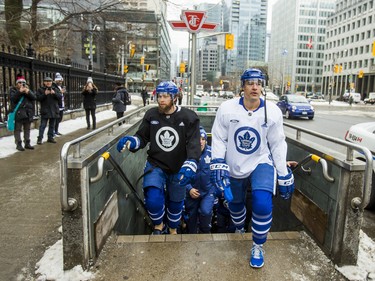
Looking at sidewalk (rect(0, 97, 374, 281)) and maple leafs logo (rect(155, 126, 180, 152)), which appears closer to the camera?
sidewalk (rect(0, 97, 374, 281))

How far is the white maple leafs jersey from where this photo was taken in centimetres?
344

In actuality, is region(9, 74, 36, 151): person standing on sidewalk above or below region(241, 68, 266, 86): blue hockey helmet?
below

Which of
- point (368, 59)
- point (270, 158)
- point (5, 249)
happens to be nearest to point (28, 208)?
point (5, 249)

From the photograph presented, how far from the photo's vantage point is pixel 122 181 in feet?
15.3

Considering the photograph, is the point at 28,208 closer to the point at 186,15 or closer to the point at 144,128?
the point at 144,128

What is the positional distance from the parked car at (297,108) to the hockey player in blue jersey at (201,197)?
59.8ft

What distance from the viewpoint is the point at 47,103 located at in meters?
9.36

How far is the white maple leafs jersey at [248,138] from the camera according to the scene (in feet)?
11.3

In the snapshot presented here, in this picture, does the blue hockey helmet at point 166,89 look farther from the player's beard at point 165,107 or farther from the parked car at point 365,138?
the parked car at point 365,138

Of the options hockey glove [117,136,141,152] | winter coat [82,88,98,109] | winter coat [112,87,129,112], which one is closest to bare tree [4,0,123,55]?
winter coat [82,88,98,109]

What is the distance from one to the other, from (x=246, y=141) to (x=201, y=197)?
222cm

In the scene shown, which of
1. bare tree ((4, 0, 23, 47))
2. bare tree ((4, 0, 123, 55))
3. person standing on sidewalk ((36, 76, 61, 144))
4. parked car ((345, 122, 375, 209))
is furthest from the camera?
bare tree ((4, 0, 123, 55))

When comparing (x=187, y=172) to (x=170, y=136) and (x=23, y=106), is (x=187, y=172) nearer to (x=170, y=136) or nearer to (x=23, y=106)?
(x=170, y=136)

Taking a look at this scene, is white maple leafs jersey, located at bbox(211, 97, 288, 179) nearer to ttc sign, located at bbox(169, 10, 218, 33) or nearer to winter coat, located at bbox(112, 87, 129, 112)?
ttc sign, located at bbox(169, 10, 218, 33)
